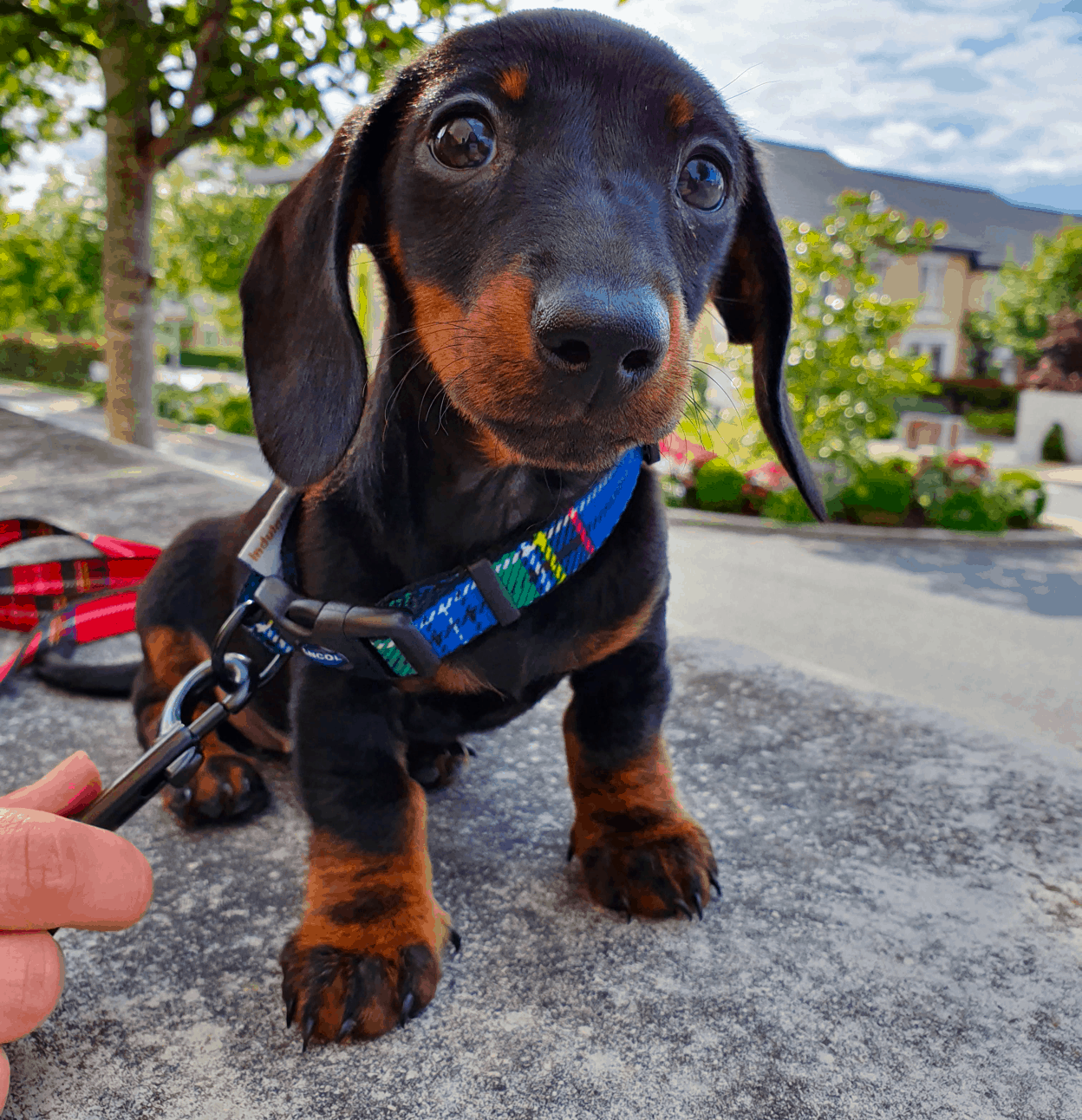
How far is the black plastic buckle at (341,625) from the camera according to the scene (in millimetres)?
1415

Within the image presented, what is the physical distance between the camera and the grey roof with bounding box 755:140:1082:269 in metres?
39.4

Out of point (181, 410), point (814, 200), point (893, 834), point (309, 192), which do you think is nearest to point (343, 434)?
point (309, 192)

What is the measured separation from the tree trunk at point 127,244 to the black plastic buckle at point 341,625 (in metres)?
7.03

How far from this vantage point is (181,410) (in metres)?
23.1

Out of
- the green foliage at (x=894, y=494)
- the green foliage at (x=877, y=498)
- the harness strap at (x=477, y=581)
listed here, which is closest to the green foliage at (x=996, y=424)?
the green foliage at (x=894, y=494)

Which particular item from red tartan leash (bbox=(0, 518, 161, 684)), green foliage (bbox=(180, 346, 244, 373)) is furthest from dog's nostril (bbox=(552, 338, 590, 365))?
green foliage (bbox=(180, 346, 244, 373))

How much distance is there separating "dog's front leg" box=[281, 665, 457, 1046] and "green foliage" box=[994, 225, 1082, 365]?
113 ft

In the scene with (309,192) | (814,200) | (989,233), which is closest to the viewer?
(309,192)

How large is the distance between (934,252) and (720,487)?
36986mm

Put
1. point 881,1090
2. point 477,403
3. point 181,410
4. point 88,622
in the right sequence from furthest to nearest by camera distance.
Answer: point 181,410, point 88,622, point 477,403, point 881,1090

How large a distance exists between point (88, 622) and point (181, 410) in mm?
21917

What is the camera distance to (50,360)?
35.2m

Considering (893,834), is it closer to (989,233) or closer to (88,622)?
(88,622)

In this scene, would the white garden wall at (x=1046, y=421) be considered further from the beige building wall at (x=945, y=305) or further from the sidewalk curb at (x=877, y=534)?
the beige building wall at (x=945, y=305)
